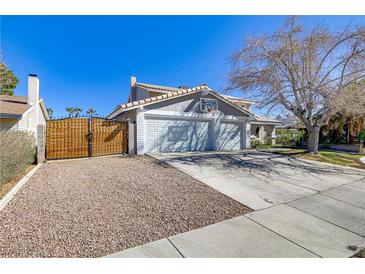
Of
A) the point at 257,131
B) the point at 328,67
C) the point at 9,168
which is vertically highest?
the point at 328,67

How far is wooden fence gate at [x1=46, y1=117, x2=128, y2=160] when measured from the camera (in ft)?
27.9

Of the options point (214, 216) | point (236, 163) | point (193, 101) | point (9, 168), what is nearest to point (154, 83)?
point (193, 101)

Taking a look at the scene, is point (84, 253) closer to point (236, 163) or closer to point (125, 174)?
point (125, 174)

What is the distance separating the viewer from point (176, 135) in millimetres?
11531

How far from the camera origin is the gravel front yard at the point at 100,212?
108 inches

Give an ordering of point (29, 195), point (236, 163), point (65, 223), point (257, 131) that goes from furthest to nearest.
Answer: point (257, 131)
point (236, 163)
point (29, 195)
point (65, 223)

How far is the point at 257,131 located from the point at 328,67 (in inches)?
488

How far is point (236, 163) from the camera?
867 centimetres

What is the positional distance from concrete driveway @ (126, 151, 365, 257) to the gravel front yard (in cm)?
34

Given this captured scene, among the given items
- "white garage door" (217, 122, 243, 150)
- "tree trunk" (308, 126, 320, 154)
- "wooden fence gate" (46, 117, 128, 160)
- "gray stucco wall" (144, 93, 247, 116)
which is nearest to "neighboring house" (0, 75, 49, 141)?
"wooden fence gate" (46, 117, 128, 160)

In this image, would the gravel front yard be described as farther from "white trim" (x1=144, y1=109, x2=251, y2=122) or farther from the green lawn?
the green lawn

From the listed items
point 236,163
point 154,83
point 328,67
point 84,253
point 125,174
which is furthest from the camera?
point 154,83

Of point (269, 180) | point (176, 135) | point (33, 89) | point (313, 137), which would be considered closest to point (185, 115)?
point (176, 135)

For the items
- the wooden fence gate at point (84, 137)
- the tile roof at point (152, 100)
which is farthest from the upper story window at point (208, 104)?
the wooden fence gate at point (84, 137)
